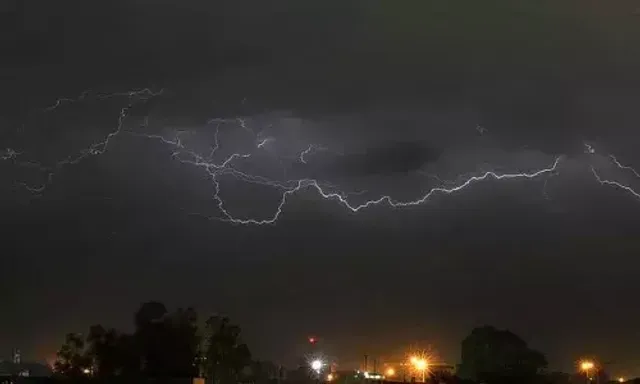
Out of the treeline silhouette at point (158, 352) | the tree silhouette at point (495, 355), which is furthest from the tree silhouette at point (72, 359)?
the tree silhouette at point (495, 355)

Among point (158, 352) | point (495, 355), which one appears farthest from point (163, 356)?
point (495, 355)

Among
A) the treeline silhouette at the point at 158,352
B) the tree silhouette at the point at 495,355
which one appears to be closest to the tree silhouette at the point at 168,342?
the treeline silhouette at the point at 158,352

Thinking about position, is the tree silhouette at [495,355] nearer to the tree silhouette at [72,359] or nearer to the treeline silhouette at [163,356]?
the treeline silhouette at [163,356]

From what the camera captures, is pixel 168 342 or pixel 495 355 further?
pixel 495 355

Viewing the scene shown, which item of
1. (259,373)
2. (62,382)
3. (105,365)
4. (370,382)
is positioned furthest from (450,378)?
(259,373)

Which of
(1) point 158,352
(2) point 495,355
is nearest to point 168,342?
(1) point 158,352

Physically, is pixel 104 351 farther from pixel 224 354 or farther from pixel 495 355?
pixel 495 355

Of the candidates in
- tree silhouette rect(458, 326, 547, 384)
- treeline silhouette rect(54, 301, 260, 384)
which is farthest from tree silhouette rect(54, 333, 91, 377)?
tree silhouette rect(458, 326, 547, 384)

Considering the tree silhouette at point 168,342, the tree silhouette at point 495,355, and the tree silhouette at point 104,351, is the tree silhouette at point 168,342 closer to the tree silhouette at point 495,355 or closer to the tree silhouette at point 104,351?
the tree silhouette at point 104,351

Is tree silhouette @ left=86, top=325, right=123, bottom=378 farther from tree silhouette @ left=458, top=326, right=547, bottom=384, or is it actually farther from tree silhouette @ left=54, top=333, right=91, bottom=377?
tree silhouette @ left=458, top=326, right=547, bottom=384

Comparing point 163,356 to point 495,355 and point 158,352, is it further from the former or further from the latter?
point 495,355

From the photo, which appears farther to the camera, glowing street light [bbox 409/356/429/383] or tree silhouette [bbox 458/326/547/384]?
tree silhouette [bbox 458/326/547/384]

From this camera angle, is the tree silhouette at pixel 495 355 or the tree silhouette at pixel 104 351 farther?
the tree silhouette at pixel 495 355

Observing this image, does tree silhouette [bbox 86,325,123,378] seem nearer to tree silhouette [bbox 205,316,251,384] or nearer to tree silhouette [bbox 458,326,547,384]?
tree silhouette [bbox 205,316,251,384]
